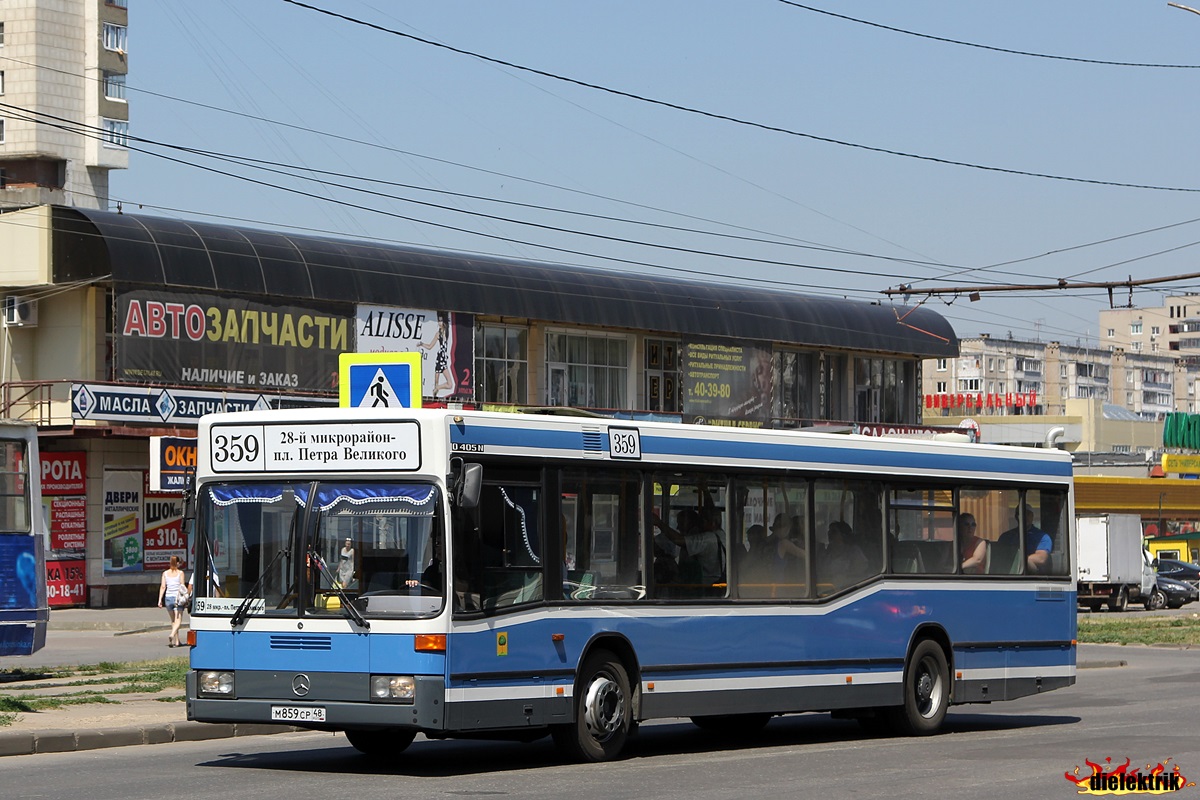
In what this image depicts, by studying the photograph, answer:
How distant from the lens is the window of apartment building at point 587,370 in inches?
2132

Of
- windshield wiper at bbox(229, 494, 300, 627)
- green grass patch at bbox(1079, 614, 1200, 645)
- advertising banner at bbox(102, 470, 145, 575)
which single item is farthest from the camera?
advertising banner at bbox(102, 470, 145, 575)

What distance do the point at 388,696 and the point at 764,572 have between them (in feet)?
13.5

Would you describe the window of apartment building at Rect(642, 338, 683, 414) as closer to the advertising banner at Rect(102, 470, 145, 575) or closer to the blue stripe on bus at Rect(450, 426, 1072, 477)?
the advertising banner at Rect(102, 470, 145, 575)

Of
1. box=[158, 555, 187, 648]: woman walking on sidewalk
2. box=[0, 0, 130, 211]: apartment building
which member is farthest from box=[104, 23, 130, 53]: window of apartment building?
box=[158, 555, 187, 648]: woman walking on sidewalk

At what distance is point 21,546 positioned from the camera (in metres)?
21.3

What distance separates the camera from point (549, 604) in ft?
44.1

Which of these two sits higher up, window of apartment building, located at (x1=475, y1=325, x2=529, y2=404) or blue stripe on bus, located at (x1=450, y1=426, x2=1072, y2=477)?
window of apartment building, located at (x1=475, y1=325, x2=529, y2=404)

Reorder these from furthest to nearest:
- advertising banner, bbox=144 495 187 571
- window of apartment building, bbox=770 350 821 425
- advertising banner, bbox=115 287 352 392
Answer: window of apartment building, bbox=770 350 821 425
advertising banner, bbox=144 495 187 571
advertising banner, bbox=115 287 352 392

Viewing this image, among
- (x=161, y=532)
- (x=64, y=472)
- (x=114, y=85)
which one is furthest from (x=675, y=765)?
(x=114, y=85)

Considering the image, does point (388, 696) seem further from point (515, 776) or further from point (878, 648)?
point (878, 648)

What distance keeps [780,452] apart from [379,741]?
4.27m

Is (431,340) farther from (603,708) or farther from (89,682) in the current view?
(603,708)

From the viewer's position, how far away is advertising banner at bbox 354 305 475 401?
1857 inches

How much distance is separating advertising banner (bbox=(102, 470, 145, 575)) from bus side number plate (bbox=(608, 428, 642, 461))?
31.0 meters
